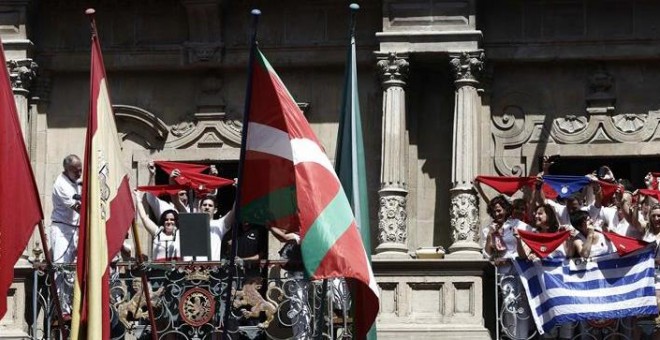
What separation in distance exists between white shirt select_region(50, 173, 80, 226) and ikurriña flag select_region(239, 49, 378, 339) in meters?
3.28

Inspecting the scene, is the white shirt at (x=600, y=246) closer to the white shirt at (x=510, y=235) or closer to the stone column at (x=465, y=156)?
the white shirt at (x=510, y=235)

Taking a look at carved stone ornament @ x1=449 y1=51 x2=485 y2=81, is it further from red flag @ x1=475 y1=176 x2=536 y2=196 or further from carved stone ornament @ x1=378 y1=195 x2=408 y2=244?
carved stone ornament @ x1=378 y1=195 x2=408 y2=244

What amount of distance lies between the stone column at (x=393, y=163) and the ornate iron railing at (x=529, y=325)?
143cm

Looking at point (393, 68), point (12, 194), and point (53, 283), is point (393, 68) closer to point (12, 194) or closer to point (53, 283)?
point (53, 283)

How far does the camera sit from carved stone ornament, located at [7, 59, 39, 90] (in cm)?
3225

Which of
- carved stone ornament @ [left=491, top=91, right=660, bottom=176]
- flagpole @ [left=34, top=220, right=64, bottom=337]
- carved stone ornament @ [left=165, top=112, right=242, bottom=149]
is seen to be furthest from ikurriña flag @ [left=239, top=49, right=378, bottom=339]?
carved stone ornament @ [left=491, top=91, right=660, bottom=176]

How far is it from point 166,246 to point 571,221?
15.1 feet

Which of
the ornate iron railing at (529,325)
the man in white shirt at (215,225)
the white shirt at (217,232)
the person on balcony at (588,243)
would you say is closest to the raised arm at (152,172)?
the man in white shirt at (215,225)

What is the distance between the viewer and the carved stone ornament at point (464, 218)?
31.3 m

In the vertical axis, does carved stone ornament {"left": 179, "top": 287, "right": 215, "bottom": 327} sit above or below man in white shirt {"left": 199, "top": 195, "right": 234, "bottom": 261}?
below

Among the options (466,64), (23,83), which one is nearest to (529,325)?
(466,64)

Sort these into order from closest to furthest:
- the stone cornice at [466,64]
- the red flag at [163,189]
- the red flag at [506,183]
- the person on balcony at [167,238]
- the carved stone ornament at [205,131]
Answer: the person on balcony at [167,238] < the red flag at [506,183] < the red flag at [163,189] < the stone cornice at [466,64] < the carved stone ornament at [205,131]

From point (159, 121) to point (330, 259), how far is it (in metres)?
5.95

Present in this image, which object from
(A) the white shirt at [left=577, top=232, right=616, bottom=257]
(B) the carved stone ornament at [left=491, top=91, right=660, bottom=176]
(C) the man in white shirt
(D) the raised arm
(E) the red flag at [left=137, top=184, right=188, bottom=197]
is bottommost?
(A) the white shirt at [left=577, top=232, right=616, bottom=257]
